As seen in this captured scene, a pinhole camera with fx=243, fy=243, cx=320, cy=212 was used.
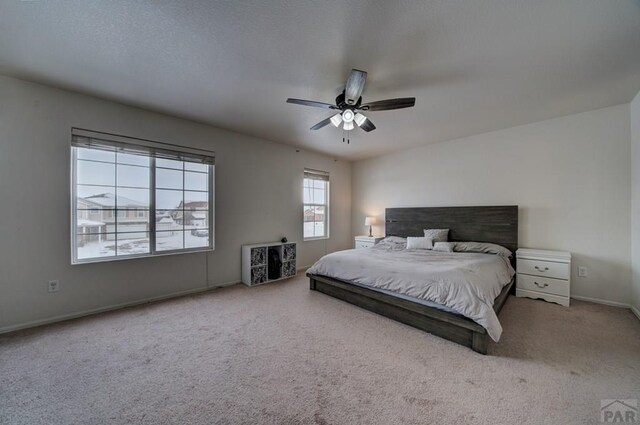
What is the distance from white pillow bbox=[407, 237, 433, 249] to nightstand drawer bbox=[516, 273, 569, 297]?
4.13 ft

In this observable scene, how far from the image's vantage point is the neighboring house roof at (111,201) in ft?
9.89

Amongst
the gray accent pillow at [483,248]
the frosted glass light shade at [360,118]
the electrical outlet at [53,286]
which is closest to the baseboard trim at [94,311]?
the electrical outlet at [53,286]

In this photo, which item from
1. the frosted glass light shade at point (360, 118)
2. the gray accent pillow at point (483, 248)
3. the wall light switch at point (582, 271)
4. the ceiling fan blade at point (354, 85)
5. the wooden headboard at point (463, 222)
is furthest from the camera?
the wooden headboard at point (463, 222)

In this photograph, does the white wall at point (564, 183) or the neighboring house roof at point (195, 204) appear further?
the neighboring house roof at point (195, 204)

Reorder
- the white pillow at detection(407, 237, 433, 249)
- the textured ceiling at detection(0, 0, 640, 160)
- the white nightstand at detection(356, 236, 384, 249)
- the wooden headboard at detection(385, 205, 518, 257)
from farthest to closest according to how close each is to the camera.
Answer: the white nightstand at detection(356, 236, 384, 249) → the white pillow at detection(407, 237, 433, 249) → the wooden headboard at detection(385, 205, 518, 257) → the textured ceiling at detection(0, 0, 640, 160)

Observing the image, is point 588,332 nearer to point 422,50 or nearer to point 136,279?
point 422,50

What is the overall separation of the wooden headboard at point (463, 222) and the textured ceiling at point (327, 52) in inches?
62.4

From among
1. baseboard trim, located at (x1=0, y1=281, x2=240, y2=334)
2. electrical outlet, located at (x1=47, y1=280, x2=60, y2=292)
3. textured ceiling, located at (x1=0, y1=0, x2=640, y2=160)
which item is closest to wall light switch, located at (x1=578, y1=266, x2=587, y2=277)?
textured ceiling, located at (x1=0, y1=0, x2=640, y2=160)

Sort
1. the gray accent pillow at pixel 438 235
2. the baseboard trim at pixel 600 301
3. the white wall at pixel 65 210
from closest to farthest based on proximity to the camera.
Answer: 1. the white wall at pixel 65 210
2. the baseboard trim at pixel 600 301
3. the gray accent pillow at pixel 438 235

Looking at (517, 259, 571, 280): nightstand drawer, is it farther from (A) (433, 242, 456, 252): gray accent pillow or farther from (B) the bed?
(A) (433, 242, 456, 252): gray accent pillow

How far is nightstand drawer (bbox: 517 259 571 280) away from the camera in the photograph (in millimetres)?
3170

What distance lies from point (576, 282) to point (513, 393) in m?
→ 2.89

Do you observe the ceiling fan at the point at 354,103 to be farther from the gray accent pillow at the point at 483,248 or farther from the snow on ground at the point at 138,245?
the snow on ground at the point at 138,245

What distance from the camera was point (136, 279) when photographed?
326 cm
